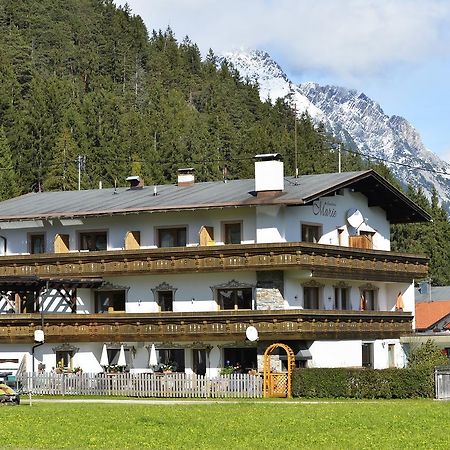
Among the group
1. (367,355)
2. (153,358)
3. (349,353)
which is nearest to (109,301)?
(153,358)

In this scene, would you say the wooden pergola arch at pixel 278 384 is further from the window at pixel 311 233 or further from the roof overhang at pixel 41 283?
the roof overhang at pixel 41 283

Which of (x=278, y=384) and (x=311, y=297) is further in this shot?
(x=311, y=297)

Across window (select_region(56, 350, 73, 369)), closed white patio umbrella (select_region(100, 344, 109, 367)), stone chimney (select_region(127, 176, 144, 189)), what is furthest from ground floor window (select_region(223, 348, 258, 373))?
stone chimney (select_region(127, 176, 144, 189))

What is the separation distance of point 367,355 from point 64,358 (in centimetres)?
1485

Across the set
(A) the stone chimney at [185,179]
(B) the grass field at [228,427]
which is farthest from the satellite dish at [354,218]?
(B) the grass field at [228,427]

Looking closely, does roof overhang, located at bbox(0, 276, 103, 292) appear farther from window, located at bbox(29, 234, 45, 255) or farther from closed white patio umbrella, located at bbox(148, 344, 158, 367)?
closed white patio umbrella, located at bbox(148, 344, 158, 367)

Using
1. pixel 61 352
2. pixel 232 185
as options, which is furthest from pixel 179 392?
pixel 232 185

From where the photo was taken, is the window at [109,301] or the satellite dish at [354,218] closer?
the window at [109,301]

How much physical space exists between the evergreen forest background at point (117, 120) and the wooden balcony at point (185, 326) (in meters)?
40.7

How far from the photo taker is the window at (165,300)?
61.6 metres

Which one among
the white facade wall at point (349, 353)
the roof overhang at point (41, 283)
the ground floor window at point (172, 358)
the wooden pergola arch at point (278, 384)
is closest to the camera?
the wooden pergola arch at point (278, 384)

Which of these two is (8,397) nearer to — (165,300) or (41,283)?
(41,283)

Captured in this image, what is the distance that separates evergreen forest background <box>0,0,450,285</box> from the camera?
410 feet

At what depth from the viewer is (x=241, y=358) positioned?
58594 millimetres
